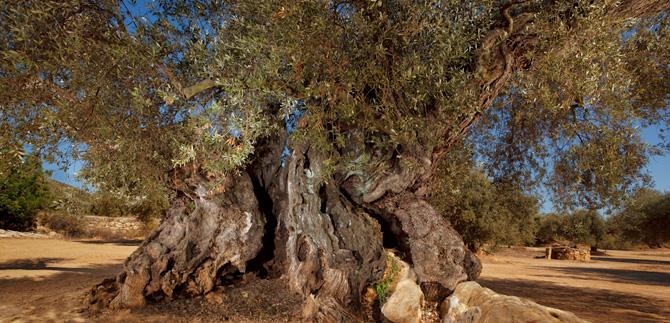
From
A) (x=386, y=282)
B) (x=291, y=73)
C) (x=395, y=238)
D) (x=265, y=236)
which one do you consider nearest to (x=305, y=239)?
(x=265, y=236)

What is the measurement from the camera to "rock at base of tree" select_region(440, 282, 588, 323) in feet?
14.8

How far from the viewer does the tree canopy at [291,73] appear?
5.57 m

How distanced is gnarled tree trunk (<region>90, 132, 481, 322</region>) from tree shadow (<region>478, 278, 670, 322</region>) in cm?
318

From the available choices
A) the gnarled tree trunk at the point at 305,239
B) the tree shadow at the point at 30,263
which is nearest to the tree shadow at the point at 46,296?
the gnarled tree trunk at the point at 305,239

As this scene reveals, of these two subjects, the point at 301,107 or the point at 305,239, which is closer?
the point at 305,239

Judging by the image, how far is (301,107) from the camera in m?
7.01

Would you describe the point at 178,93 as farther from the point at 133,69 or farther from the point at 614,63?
the point at 614,63

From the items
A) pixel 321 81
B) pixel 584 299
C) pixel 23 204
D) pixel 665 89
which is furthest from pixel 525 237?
pixel 23 204

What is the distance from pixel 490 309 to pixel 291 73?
4455 millimetres

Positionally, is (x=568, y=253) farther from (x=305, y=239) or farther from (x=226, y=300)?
(x=226, y=300)

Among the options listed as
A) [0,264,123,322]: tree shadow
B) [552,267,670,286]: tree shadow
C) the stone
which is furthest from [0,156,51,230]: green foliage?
[552,267,670,286]: tree shadow

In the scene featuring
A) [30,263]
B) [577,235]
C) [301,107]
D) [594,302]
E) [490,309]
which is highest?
[301,107]

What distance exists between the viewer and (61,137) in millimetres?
6902

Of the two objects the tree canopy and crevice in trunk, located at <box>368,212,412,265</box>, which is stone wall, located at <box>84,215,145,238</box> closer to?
the tree canopy
